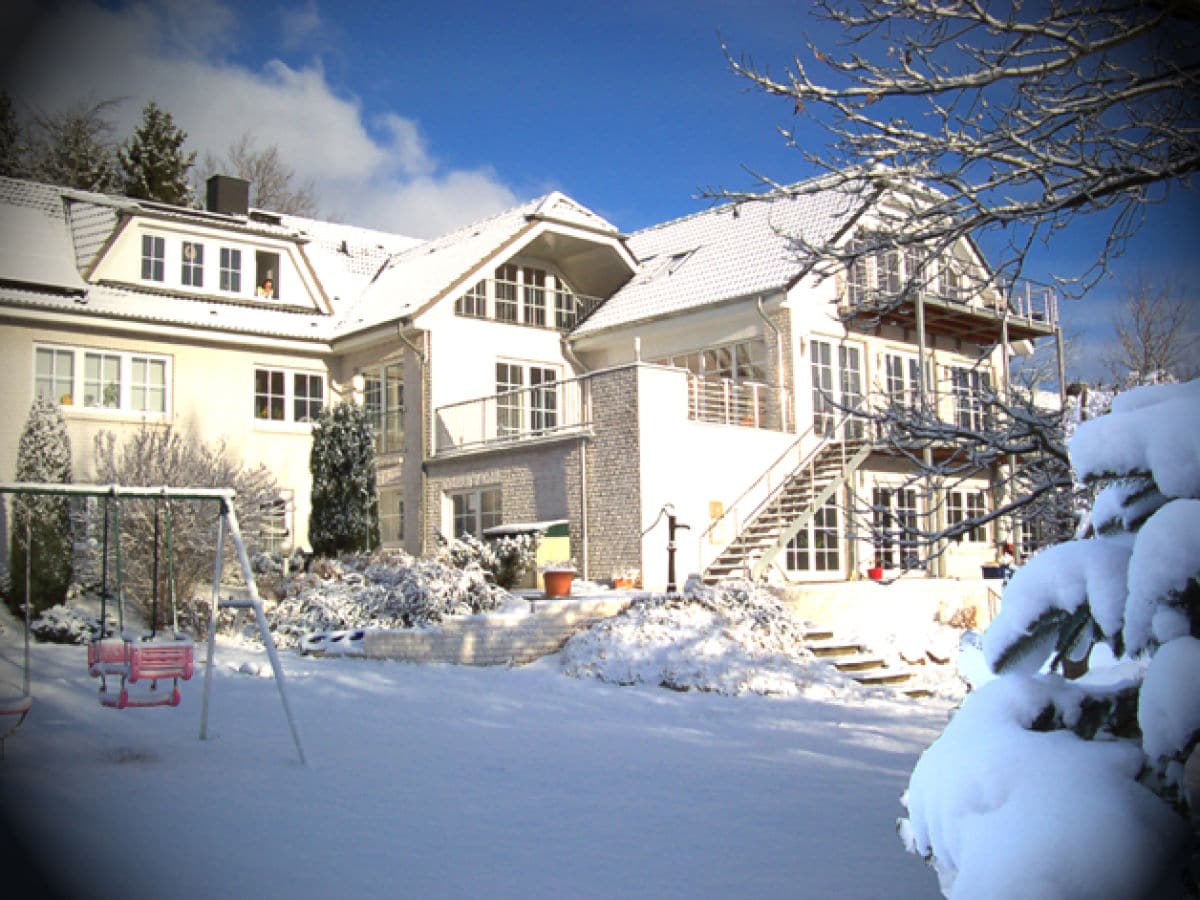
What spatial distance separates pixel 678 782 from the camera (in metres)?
8.16

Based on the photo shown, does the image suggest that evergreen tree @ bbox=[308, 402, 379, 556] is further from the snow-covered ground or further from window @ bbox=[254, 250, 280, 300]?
the snow-covered ground

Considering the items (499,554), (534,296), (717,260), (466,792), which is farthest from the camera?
(534,296)

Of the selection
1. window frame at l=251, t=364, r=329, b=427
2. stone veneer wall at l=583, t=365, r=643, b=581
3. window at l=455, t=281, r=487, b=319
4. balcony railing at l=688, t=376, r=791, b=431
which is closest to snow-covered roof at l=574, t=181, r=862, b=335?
balcony railing at l=688, t=376, r=791, b=431

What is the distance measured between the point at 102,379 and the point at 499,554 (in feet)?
31.6

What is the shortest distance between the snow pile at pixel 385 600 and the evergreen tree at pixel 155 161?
69.3 ft

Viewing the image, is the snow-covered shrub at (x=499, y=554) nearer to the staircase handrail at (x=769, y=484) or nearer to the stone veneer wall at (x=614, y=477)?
the stone veneer wall at (x=614, y=477)

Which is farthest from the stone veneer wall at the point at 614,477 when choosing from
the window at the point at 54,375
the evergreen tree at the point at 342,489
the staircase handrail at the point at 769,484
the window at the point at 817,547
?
the window at the point at 54,375

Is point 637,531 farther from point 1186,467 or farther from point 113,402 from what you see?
point 1186,467

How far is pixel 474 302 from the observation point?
2409 cm

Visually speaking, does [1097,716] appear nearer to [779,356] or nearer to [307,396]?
[779,356]

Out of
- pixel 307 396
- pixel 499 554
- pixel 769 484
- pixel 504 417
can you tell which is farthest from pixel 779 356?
pixel 307 396

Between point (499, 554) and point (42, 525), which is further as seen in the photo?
point (499, 554)

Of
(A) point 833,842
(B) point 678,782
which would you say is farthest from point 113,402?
(A) point 833,842

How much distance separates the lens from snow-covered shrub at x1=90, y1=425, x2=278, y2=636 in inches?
640
